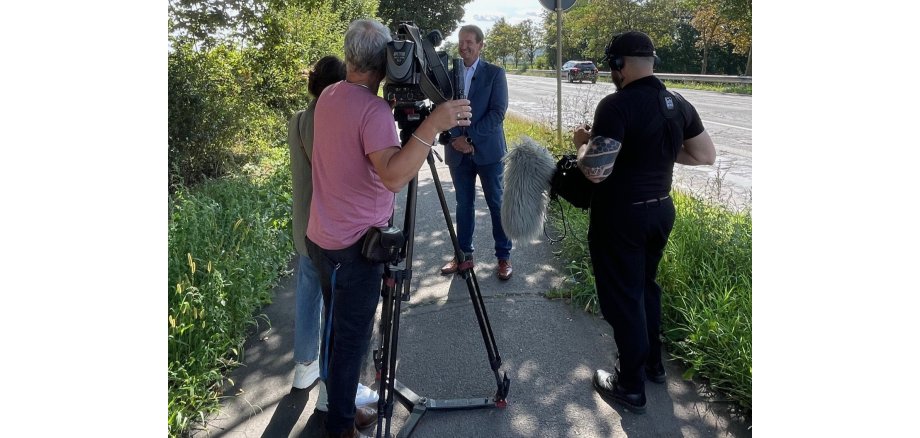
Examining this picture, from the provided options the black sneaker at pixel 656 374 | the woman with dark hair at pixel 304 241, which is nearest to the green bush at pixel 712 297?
the black sneaker at pixel 656 374

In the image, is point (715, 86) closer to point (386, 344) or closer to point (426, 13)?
point (426, 13)

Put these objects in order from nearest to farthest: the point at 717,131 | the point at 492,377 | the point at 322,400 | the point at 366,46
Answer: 1. the point at 366,46
2. the point at 322,400
3. the point at 492,377
4. the point at 717,131

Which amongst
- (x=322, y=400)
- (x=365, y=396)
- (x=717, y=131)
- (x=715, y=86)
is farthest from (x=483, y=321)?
(x=715, y=86)

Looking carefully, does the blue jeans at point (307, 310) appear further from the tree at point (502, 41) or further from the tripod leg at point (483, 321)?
the tree at point (502, 41)

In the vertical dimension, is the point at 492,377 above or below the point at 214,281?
below

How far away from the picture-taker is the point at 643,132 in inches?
99.3

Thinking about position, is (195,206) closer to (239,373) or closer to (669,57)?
(239,373)

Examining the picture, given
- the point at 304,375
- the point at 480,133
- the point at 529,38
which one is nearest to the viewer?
the point at 304,375

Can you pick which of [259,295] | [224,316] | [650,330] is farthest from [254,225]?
[650,330]

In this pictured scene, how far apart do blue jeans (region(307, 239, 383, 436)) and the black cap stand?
1462 mm

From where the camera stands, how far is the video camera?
1.93 meters

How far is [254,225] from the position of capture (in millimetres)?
4746

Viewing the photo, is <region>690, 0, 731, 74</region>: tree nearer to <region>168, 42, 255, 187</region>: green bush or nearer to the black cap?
<region>168, 42, 255, 187</region>: green bush

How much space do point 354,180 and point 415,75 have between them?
18.4 inches
